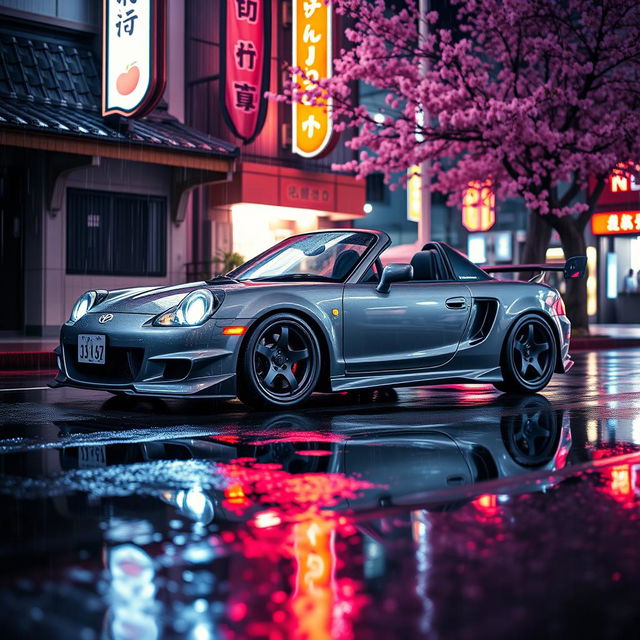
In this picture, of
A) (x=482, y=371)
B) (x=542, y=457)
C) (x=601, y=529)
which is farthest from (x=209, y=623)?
(x=482, y=371)

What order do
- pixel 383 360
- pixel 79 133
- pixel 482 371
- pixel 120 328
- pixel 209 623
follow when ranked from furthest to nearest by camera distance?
pixel 79 133
pixel 482 371
pixel 383 360
pixel 120 328
pixel 209 623

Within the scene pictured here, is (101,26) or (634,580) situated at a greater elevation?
(101,26)

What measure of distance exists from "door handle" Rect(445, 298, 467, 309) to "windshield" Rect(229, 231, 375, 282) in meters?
0.75

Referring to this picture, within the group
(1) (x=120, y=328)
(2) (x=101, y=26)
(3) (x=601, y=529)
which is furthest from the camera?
(2) (x=101, y=26)

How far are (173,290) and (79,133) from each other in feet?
32.9

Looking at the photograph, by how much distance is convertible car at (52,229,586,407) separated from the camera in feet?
21.9

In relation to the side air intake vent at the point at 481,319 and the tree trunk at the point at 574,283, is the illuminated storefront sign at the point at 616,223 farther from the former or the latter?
the side air intake vent at the point at 481,319

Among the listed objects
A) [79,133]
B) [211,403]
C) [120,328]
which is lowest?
[211,403]

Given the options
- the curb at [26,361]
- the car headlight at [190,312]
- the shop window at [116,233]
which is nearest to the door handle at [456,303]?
the car headlight at [190,312]

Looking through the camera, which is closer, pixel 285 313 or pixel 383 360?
pixel 285 313

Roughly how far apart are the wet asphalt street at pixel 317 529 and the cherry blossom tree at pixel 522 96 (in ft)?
46.3

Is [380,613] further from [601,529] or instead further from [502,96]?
[502,96]

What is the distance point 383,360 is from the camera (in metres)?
7.41

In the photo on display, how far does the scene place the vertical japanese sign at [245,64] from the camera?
2020 centimetres
